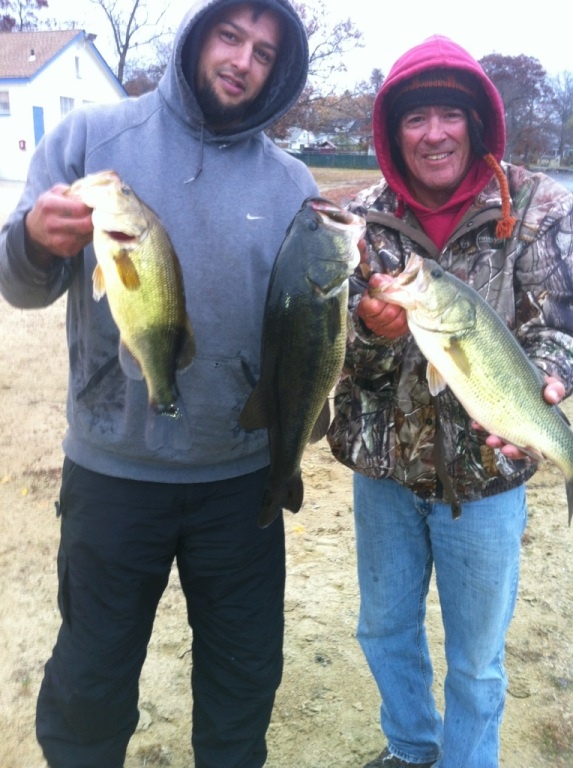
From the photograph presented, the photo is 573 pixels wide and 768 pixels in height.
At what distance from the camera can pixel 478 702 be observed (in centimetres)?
271

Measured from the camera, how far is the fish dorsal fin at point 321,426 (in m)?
2.52

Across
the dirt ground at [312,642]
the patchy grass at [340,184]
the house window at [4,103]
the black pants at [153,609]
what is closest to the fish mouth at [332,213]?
the black pants at [153,609]

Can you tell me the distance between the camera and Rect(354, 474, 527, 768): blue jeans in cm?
264

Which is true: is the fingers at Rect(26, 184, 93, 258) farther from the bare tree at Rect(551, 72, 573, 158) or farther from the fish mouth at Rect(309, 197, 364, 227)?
the bare tree at Rect(551, 72, 573, 158)

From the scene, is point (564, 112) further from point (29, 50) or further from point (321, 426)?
point (321, 426)

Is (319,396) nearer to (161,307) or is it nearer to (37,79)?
(161,307)

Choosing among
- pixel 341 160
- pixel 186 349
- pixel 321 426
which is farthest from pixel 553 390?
pixel 341 160

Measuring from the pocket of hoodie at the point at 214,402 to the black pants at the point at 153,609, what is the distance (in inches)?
6.1

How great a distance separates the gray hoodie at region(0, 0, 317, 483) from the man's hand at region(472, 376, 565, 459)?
2.87 ft

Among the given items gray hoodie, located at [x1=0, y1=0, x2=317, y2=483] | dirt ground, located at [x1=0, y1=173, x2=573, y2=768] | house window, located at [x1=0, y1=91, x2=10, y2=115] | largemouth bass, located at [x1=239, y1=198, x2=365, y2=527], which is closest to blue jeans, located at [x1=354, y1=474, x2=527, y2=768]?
dirt ground, located at [x1=0, y1=173, x2=573, y2=768]

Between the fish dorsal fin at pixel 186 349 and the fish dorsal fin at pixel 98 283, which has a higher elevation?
the fish dorsal fin at pixel 98 283

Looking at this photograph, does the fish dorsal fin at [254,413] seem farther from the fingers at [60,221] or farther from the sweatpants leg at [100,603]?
the fingers at [60,221]

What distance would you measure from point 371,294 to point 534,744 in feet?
7.84

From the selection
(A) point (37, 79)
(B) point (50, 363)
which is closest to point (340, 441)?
(B) point (50, 363)
